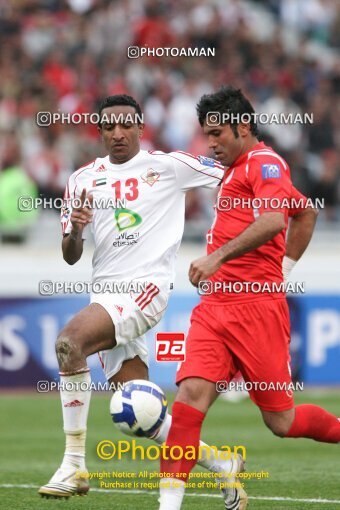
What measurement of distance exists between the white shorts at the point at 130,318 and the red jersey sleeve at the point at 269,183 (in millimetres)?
1269

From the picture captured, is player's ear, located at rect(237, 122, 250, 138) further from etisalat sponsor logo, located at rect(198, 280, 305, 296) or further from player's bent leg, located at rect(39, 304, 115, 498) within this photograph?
player's bent leg, located at rect(39, 304, 115, 498)

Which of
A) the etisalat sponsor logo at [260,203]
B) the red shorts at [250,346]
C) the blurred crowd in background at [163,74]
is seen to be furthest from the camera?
the blurred crowd in background at [163,74]

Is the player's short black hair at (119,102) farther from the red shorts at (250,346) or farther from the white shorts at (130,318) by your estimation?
the red shorts at (250,346)

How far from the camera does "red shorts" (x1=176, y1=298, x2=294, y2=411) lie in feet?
21.9

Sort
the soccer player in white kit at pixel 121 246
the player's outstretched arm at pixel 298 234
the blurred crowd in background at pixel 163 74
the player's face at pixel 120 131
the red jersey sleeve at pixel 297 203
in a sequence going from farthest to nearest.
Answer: the blurred crowd in background at pixel 163 74, the player's face at pixel 120 131, the soccer player in white kit at pixel 121 246, the player's outstretched arm at pixel 298 234, the red jersey sleeve at pixel 297 203

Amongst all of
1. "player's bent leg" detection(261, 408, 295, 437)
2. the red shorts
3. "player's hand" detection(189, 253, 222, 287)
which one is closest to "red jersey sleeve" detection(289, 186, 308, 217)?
the red shorts

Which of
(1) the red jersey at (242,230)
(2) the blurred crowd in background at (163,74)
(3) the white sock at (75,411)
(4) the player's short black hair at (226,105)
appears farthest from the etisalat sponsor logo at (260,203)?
(2) the blurred crowd in background at (163,74)

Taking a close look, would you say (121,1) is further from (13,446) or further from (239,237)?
(239,237)

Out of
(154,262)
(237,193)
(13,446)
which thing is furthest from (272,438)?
(237,193)

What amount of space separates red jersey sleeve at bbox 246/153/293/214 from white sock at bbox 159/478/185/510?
147cm

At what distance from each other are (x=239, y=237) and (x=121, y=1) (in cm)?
1296

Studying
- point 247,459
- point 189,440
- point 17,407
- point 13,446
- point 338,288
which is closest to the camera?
point 189,440

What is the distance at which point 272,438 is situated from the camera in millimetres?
11398

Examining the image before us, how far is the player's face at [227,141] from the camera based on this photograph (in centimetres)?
680
